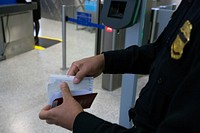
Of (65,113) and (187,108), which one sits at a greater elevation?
A: (187,108)

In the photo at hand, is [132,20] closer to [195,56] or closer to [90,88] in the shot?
[90,88]

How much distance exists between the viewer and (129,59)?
93 centimetres

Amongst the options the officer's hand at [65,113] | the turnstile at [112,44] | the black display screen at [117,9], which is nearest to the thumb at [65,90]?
the officer's hand at [65,113]

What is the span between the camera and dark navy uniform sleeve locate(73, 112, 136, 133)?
0.59m

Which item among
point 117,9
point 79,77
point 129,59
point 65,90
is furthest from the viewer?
point 117,9

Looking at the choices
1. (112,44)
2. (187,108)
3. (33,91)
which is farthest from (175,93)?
(33,91)

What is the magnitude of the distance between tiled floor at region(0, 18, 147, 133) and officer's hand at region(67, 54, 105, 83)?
140cm

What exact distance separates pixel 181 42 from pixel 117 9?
2.95 feet

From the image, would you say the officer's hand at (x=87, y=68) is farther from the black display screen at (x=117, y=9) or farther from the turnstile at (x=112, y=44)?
the turnstile at (x=112, y=44)

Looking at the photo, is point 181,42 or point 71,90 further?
point 71,90

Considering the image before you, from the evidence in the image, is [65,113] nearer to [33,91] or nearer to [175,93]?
[175,93]

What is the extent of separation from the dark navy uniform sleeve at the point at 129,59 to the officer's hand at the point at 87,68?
3 centimetres

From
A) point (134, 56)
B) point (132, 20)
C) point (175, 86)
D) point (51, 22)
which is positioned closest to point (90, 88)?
point (134, 56)

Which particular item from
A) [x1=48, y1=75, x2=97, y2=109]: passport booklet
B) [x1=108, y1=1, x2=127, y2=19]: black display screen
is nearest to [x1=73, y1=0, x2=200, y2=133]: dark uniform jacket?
[x1=48, y1=75, x2=97, y2=109]: passport booklet
